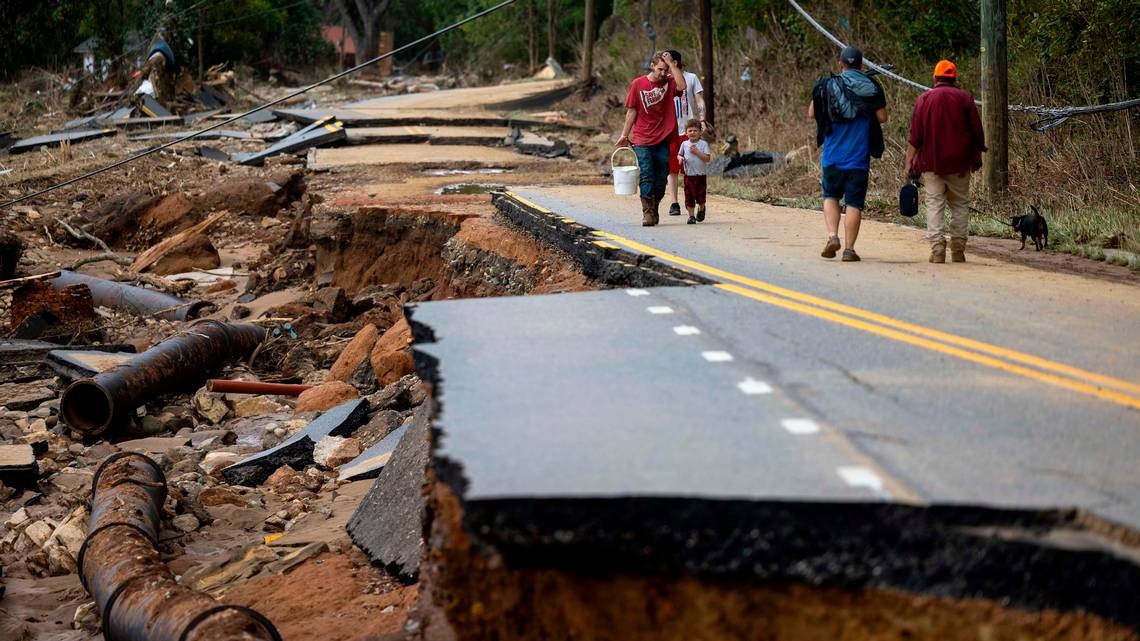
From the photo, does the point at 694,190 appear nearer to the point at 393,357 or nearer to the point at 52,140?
the point at 393,357

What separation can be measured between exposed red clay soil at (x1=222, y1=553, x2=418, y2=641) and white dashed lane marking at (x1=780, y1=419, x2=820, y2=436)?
7.29 ft

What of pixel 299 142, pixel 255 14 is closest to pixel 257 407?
pixel 299 142

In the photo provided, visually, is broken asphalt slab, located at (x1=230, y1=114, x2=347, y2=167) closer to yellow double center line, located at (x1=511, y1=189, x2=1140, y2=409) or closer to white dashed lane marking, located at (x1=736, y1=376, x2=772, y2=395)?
yellow double center line, located at (x1=511, y1=189, x2=1140, y2=409)

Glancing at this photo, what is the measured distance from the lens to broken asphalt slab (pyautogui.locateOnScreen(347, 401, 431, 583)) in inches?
275

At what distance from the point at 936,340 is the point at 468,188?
12640 millimetres

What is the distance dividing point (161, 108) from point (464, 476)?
34.4 metres

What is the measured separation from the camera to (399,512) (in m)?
7.38

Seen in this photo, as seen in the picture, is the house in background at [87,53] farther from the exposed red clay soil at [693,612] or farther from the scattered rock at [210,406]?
the exposed red clay soil at [693,612]

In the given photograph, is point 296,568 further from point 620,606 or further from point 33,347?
point 33,347

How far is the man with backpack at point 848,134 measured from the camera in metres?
10.0

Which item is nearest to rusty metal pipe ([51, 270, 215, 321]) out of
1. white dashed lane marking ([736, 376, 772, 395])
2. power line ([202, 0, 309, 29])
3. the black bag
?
the black bag

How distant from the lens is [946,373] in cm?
591

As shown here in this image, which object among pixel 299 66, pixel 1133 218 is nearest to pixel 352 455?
pixel 1133 218

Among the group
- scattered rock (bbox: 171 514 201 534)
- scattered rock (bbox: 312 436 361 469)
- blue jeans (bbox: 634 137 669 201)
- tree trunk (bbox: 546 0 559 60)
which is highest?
tree trunk (bbox: 546 0 559 60)
